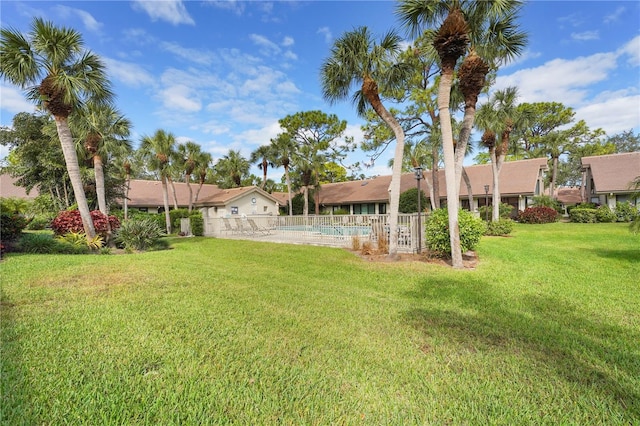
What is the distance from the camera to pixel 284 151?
93.4 ft

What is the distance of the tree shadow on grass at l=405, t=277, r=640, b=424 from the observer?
2748 mm

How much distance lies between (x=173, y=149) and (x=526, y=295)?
2568 cm

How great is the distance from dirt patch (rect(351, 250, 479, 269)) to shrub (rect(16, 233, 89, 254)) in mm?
10141

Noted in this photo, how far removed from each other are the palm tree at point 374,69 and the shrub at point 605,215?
20.9 meters

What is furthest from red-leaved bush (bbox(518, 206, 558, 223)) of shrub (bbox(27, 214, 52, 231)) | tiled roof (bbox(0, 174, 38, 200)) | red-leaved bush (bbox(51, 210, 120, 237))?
tiled roof (bbox(0, 174, 38, 200))

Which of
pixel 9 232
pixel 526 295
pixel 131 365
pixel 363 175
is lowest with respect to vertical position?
pixel 526 295

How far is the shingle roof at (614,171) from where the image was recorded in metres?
23.7

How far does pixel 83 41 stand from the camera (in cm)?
1077

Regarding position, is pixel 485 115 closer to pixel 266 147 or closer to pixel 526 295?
pixel 526 295

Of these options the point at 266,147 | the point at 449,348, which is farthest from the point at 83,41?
the point at 266,147

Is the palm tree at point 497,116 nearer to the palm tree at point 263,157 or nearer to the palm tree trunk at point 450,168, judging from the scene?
the palm tree trunk at point 450,168

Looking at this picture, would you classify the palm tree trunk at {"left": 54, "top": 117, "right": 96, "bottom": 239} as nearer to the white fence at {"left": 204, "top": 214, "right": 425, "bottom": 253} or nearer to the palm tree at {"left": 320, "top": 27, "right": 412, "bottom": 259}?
the white fence at {"left": 204, "top": 214, "right": 425, "bottom": 253}

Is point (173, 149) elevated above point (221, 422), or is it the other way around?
point (173, 149)

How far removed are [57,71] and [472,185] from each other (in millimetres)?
28521
